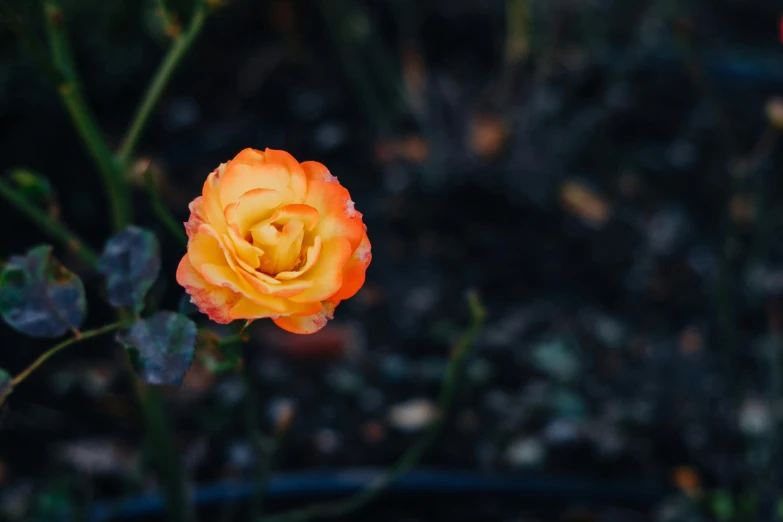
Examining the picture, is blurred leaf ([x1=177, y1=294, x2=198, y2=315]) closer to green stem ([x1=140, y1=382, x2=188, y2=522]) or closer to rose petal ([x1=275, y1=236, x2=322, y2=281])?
rose petal ([x1=275, y1=236, x2=322, y2=281])

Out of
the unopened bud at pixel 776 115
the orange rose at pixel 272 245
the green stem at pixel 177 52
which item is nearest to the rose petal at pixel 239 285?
the orange rose at pixel 272 245

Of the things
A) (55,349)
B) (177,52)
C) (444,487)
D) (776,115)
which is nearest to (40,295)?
(55,349)

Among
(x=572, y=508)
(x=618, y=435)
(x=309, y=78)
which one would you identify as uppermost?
(x=309, y=78)

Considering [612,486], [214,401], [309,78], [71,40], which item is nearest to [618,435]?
[612,486]

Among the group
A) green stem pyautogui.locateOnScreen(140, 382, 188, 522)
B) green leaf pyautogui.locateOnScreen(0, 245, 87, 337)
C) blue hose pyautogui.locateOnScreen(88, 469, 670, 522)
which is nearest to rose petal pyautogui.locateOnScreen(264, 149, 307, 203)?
green leaf pyautogui.locateOnScreen(0, 245, 87, 337)

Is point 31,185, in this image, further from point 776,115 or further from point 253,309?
point 776,115

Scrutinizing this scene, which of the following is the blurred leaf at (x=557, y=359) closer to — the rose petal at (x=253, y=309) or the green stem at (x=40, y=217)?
the green stem at (x=40, y=217)

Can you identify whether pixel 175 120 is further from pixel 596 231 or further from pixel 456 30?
pixel 596 231
